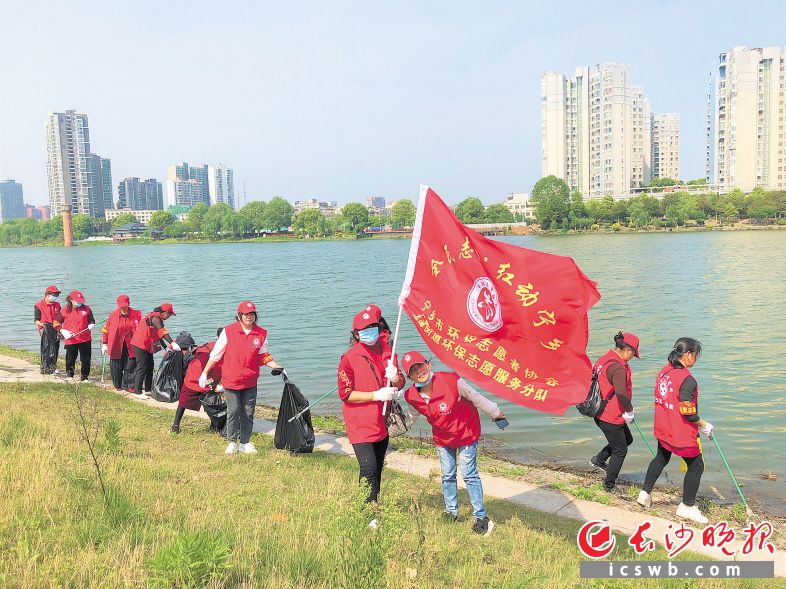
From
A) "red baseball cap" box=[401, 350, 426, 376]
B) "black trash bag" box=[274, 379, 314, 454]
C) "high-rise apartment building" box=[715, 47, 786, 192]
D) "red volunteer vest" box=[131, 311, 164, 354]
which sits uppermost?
"high-rise apartment building" box=[715, 47, 786, 192]

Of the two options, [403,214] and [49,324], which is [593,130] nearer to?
[403,214]

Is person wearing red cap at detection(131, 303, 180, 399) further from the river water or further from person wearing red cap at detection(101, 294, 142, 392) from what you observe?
the river water

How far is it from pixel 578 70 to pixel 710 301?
519 feet

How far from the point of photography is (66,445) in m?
7.22

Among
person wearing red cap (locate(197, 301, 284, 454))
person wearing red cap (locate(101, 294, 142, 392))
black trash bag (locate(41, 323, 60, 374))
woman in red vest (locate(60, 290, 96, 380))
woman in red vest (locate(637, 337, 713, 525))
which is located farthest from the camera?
black trash bag (locate(41, 323, 60, 374))

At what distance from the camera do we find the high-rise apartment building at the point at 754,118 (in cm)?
13738

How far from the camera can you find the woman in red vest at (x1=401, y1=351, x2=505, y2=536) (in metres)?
5.52

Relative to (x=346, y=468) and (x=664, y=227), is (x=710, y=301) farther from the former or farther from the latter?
(x=664, y=227)

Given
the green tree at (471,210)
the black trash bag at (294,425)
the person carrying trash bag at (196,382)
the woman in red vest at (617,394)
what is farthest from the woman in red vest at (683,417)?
the green tree at (471,210)

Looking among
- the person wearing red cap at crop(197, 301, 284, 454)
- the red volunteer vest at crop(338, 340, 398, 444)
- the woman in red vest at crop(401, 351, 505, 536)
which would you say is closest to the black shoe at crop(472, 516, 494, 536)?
the woman in red vest at crop(401, 351, 505, 536)

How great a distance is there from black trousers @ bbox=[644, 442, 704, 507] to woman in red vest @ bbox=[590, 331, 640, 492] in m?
0.55

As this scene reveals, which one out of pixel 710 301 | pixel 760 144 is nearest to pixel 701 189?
pixel 760 144

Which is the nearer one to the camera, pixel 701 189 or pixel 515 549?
pixel 515 549

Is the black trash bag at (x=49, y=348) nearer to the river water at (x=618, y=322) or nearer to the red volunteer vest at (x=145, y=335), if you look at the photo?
the red volunteer vest at (x=145, y=335)
